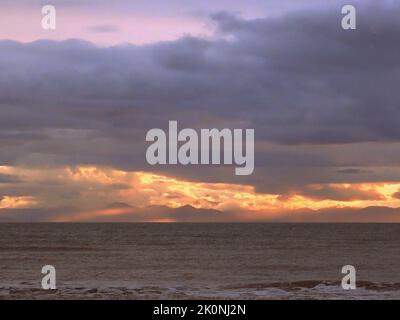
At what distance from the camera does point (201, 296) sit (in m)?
32.7

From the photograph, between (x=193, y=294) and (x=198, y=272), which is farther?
(x=198, y=272)

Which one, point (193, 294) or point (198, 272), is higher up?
point (198, 272)

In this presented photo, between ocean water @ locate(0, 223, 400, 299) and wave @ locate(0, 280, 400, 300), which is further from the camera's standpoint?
ocean water @ locate(0, 223, 400, 299)

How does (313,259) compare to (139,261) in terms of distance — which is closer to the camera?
(139,261)

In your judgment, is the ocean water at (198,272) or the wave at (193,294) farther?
the ocean water at (198,272)
